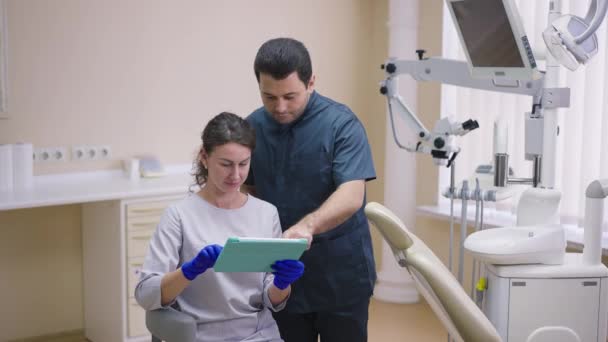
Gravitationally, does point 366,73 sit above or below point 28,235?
above

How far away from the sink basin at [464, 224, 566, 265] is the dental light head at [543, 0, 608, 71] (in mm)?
528

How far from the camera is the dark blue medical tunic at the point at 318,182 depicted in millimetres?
2453

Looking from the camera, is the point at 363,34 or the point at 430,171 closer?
the point at 430,171

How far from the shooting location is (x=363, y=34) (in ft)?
16.5

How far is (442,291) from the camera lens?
2.02m

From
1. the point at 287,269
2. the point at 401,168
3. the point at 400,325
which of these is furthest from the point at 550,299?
the point at 401,168

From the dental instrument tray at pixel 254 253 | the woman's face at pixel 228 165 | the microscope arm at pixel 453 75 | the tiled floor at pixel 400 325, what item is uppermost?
the microscope arm at pixel 453 75

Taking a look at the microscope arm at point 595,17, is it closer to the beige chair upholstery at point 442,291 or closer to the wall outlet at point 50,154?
the beige chair upholstery at point 442,291

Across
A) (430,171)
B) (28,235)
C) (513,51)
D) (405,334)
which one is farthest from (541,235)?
(28,235)

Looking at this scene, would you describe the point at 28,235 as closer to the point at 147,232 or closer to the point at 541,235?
the point at 147,232

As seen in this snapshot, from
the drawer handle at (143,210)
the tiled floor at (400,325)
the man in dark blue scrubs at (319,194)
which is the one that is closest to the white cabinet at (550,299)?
the man in dark blue scrubs at (319,194)

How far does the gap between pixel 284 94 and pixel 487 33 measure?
2.21 ft

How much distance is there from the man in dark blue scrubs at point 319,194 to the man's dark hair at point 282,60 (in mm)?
112

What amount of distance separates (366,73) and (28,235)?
7.50ft
